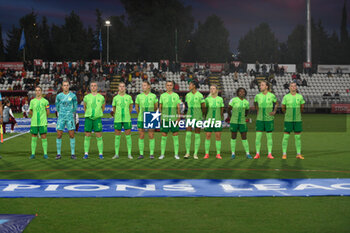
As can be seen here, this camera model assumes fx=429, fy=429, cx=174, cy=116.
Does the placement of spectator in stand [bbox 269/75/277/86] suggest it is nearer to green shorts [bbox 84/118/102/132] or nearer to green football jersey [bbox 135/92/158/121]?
green football jersey [bbox 135/92/158/121]

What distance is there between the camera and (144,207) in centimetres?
634

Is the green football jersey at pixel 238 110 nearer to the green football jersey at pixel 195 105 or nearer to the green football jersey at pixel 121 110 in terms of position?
the green football jersey at pixel 195 105

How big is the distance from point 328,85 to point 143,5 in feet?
139

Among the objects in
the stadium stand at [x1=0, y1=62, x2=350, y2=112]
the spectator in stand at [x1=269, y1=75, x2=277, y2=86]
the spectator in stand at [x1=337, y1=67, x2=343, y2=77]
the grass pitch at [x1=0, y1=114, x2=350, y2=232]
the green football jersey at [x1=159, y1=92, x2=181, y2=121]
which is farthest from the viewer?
the spectator in stand at [x1=337, y1=67, x2=343, y2=77]

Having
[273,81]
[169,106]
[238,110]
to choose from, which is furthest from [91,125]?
[273,81]

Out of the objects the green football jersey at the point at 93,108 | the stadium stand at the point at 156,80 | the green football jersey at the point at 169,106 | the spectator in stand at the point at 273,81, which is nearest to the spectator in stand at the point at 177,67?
the stadium stand at the point at 156,80

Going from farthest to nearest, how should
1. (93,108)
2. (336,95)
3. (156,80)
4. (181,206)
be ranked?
(156,80)
(336,95)
(93,108)
(181,206)

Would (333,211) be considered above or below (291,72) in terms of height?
below

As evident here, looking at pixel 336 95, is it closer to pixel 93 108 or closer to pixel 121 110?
pixel 121 110

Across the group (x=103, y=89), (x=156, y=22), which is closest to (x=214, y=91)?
(x=103, y=89)

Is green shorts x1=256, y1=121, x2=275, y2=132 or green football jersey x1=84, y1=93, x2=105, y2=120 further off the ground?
green football jersey x1=84, y1=93, x2=105, y2=120

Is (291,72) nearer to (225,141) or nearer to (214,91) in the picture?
(225,141)

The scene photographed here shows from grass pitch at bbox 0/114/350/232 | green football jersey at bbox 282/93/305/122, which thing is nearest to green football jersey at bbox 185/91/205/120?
grass pitch at bbox 0/114/350/232

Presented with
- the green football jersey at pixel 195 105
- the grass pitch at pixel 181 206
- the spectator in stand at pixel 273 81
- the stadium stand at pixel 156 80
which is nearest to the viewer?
the grass pitch at pixel 181 206
